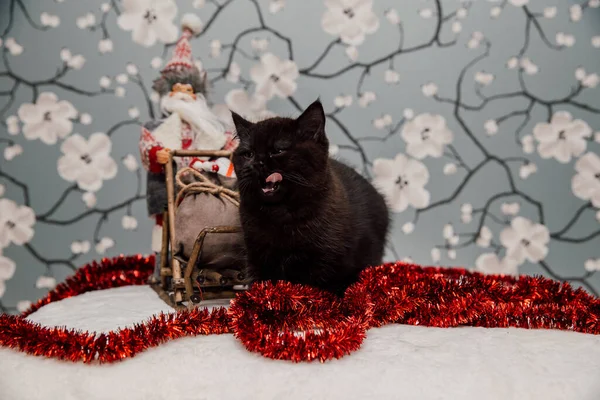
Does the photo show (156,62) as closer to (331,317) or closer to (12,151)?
(12,151)

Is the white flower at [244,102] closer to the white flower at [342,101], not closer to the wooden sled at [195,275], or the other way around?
the white flower at [342,101]

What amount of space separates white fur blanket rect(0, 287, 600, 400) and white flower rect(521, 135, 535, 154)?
955 millimetres

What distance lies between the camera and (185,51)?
1.37 metres

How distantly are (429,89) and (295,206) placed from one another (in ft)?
3.28

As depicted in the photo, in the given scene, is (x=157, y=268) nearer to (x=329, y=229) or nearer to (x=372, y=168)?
(x=329, y=229)

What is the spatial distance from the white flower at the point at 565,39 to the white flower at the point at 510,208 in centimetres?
57

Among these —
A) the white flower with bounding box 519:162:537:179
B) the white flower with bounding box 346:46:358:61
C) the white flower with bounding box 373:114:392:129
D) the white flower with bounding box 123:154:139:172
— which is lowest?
the white flower with bounding box 519:162:537:179

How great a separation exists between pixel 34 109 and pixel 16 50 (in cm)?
21

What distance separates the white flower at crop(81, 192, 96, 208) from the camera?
1.61 m

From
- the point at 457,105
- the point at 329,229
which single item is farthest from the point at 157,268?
the point at 457,105

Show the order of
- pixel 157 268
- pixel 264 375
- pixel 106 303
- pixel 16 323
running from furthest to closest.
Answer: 1. pixel 157 268
2. pixel 106 303
3. pixel 16 323
4. pixel 264 375

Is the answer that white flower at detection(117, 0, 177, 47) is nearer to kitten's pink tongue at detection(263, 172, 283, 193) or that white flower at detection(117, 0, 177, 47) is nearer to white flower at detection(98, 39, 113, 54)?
white flower at detection(98, 39, 113, 54)

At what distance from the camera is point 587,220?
5.18 feet

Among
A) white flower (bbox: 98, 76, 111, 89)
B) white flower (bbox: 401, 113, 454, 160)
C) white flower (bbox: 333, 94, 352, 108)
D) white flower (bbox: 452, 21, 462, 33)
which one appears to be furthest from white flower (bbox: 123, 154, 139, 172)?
white flower (bbox: 452, 21, 462, 33)
